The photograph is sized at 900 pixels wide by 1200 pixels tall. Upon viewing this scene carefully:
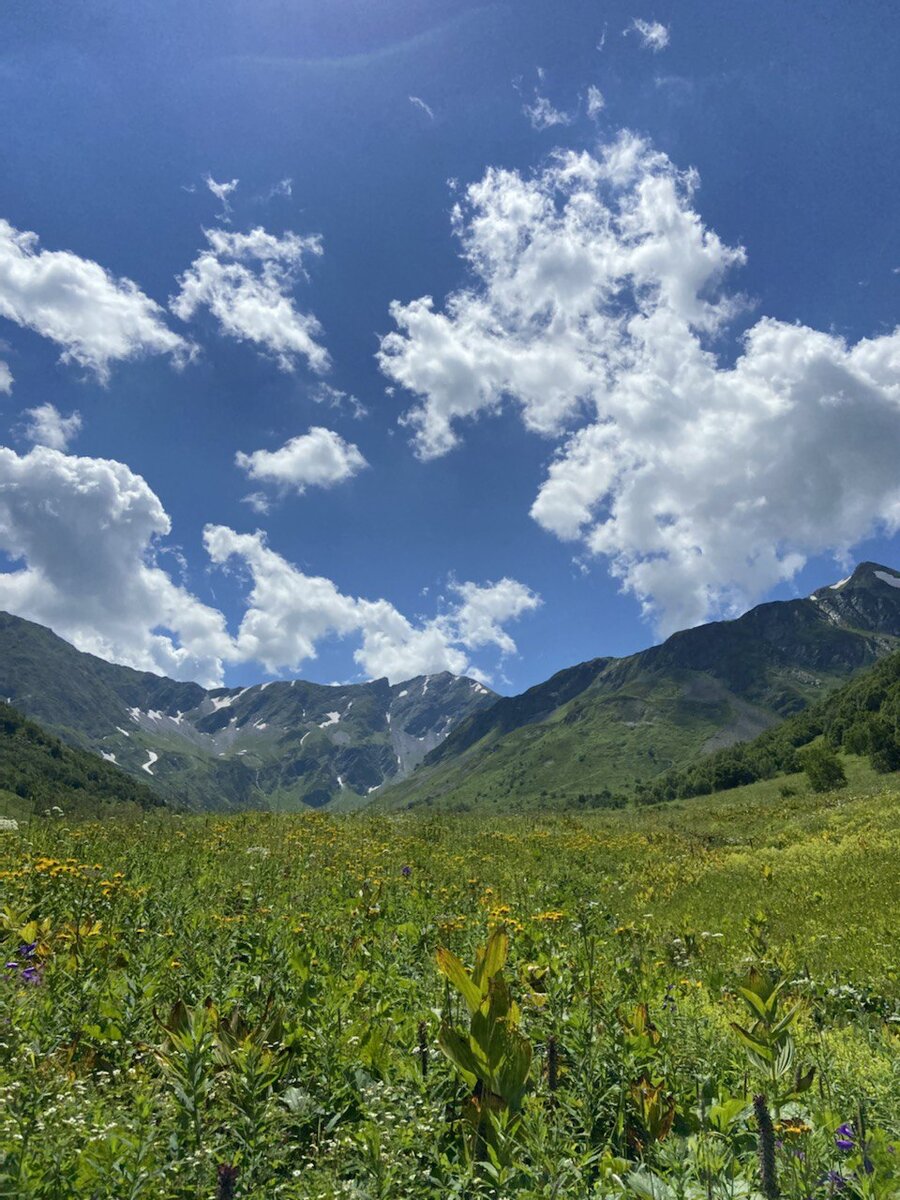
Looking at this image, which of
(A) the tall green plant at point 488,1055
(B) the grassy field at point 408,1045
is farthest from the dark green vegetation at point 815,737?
(A) the tall green plant at point 488,1055

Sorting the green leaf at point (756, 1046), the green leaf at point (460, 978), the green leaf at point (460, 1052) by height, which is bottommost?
the green leaf at point (460, 1052)

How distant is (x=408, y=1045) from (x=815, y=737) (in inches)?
5618

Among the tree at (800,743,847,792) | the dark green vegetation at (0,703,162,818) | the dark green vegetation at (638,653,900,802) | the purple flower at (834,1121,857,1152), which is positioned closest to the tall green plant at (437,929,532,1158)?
the purple flower at (834,1121,857,1152)

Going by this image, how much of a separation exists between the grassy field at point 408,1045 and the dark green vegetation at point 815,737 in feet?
232

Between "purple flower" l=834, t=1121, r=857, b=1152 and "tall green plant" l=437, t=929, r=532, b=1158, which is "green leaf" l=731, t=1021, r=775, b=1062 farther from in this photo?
"tall green plant" l=437, t=929, r=532, b=1158

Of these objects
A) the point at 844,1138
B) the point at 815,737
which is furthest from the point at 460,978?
the point at 815,737

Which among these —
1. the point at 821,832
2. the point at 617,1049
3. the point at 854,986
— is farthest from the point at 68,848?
the point at 821,832

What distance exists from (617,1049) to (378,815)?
21576 millimetres

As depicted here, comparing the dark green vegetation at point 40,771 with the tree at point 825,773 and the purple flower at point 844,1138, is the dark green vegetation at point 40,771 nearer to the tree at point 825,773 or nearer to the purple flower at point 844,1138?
the tree at point 825,773

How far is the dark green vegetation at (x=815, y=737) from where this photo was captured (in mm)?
80062

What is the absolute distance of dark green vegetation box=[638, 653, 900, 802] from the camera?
8006 cm

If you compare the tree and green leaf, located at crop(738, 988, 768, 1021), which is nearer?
green leaf, located at crop(738, 988, 768, 1021)

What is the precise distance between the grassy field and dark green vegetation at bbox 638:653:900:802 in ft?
232

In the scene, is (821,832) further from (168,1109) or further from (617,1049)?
(168,1109)
